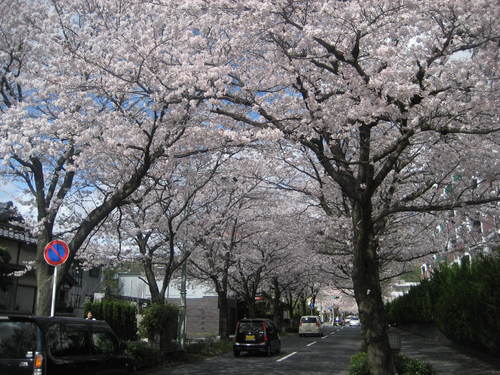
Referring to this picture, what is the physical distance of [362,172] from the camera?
420 inches

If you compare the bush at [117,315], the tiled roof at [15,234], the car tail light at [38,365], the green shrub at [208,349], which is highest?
the tiled roof at [15,234]

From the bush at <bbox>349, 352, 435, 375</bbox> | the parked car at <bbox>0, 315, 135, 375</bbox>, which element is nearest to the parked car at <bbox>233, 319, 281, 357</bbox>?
the bush at <bbox>349, 352, 435, 375</bbox>

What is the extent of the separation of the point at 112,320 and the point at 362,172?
50.3ft

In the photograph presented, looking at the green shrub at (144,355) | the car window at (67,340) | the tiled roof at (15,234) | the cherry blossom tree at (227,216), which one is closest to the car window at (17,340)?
the car window at (67,340)

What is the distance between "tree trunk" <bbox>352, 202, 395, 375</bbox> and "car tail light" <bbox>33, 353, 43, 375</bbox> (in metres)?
6.16

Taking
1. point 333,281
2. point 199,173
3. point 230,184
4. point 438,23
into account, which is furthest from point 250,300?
point 438,23

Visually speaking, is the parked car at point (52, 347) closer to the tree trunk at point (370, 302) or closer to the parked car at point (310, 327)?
the tree trunk at point (370, 302)

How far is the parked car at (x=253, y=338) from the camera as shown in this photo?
1975 cm

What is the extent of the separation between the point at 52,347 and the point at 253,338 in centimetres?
1380

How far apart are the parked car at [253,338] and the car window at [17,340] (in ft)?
45.9

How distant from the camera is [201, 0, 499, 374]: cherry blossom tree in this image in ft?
27.6

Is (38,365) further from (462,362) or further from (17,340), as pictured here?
(462,362)

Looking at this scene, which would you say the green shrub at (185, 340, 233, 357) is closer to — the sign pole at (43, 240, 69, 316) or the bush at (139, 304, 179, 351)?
the bush at (139, 304, 179, 351)

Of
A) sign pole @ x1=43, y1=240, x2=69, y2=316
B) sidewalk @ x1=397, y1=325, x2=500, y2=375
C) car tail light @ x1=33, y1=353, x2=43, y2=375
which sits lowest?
sidewalk @ x1=397, y1=325, x2=500, y2=375
